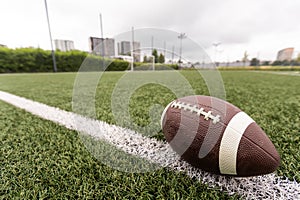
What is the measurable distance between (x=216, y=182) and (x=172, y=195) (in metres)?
0.23

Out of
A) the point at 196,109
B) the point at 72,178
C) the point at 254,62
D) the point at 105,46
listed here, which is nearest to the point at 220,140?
the point at 196,109

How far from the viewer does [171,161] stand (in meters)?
0.94

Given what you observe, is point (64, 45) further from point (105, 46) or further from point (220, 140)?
point (220, 140)

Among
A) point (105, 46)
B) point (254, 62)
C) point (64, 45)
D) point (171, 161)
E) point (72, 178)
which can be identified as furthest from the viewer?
point (254, 62)

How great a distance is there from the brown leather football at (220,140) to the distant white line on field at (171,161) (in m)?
0.07

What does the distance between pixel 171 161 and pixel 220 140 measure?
1.12ft

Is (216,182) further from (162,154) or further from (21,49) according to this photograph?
(21,49)

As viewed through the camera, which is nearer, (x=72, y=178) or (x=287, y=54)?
(x=72, y=178)

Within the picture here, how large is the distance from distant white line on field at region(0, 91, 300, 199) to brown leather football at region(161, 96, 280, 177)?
0.07 metres

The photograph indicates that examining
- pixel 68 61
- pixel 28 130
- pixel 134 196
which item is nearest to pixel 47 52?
pixel 68 61

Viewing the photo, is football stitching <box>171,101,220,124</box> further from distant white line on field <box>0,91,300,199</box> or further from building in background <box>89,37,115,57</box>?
building in background <box>89,37,115,57</box>

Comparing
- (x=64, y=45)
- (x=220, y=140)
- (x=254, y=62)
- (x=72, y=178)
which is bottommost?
(x=72, y=178)

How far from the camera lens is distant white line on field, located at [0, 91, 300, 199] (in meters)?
0.72

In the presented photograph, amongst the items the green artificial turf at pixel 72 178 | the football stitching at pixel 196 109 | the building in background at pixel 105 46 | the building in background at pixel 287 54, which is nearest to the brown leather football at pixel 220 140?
the football stitching at pixel 196 109
